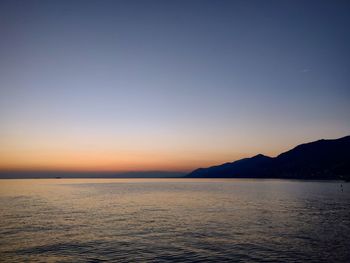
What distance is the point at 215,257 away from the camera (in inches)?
1233

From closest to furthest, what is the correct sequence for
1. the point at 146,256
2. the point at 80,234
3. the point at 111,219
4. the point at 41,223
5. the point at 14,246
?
the point at 146,256
the point at 14,246
the point at 80,234
the point at 41,223
the point at 111,219

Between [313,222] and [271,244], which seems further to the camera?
[313,222]

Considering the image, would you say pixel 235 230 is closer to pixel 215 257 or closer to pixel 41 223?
pixel 215 257

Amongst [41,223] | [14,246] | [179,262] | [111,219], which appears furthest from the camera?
[111,219]

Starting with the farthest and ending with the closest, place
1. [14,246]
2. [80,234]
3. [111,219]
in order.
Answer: [111,219] → [80,234] → [14,246]

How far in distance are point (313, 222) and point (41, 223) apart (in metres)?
50.4

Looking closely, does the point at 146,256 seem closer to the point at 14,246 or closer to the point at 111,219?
the point at 14,246

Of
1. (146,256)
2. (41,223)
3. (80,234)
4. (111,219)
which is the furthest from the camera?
(111,219)

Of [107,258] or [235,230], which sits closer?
[107,258]

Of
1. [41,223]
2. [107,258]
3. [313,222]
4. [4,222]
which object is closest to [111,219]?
[41,223]

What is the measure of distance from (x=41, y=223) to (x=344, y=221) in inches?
2228

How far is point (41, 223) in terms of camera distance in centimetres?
5325

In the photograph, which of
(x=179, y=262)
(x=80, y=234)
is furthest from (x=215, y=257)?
(x=80, y=234)

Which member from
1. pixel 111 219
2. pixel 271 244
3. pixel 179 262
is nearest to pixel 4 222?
pixel 111 219
